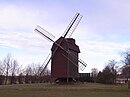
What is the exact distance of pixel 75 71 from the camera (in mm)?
78750

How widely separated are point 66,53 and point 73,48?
4.66 metres

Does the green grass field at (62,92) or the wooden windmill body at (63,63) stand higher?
the wooden windmill body at (63,63)

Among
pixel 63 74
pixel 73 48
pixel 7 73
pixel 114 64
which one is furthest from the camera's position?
pixel 114 64

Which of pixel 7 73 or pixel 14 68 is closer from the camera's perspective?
pixel 7 73

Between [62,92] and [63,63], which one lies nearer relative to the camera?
[62,92]

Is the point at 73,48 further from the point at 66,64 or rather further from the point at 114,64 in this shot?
the point at 114,64

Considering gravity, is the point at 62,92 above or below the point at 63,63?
below

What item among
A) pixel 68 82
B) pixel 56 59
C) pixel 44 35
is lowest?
pixel 68 82

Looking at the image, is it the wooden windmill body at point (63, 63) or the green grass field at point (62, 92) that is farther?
the wooden windmill body at point (63, 63)

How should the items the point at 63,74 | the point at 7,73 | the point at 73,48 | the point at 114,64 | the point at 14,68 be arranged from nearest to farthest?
1. the point at 63,74
2. the point at 73,48
3. the point at 7,73
4. the point at 14,68
5. the point at 114,64

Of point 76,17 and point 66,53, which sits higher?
point 76,17

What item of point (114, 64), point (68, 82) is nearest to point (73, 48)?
point (68, 82)

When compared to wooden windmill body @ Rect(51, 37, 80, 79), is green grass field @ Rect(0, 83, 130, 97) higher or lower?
lower

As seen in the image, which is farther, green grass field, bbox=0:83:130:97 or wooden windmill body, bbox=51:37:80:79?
wooden windmill body, bbox=51:37:80:79
